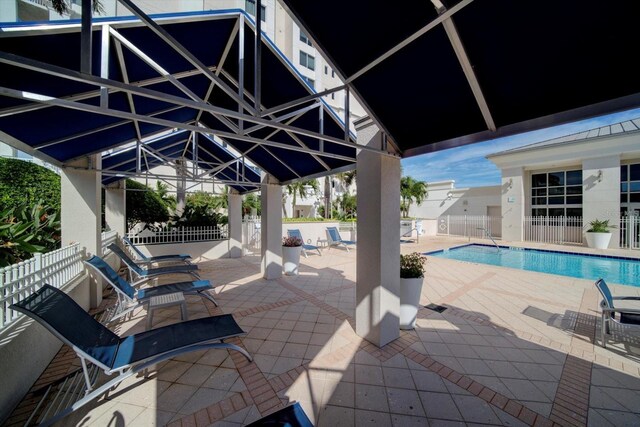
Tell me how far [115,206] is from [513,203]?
69.8 ft

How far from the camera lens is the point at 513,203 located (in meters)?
15.9

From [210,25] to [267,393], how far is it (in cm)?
493

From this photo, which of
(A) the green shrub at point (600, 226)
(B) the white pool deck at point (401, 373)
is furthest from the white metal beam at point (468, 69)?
(A) the green shrub at point (600, 226)

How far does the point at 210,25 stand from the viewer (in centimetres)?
355

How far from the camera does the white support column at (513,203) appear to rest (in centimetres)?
1569

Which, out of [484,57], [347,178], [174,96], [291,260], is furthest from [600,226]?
[347,178]

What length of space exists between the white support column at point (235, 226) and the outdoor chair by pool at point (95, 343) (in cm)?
764

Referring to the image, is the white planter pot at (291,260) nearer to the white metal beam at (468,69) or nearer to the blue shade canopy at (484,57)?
the blue shade canopy at (484,57)

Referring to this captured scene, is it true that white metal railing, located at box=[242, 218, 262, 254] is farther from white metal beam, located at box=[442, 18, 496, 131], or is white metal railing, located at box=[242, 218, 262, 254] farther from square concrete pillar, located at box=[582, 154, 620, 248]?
square concrete pillar, located at box=[582, 154, 620, 248]

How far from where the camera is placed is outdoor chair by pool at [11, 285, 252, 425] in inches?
89.8

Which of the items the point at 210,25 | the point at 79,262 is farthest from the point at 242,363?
the point at 210,25

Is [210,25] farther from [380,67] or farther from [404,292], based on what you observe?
[404,292]

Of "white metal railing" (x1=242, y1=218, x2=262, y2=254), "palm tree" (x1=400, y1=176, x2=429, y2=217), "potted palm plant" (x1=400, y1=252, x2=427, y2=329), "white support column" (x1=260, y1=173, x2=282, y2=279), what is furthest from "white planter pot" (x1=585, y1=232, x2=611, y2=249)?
"white metal railing" (x1=242, y1=218, x2=262, y2=254)

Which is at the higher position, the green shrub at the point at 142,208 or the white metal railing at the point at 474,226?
the green shrub at the point at 142,208
